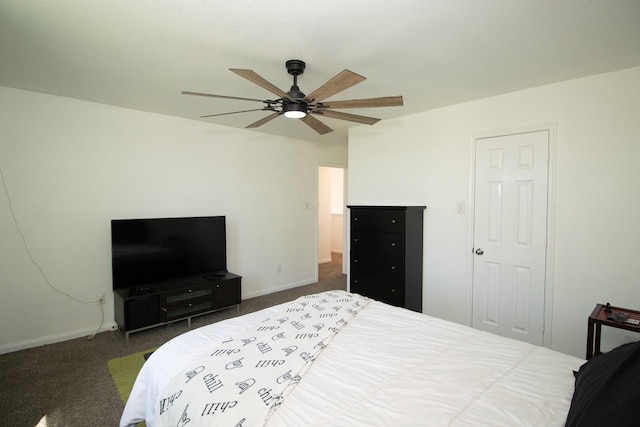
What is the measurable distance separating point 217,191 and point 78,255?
1.66m

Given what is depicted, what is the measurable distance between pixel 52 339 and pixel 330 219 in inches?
208

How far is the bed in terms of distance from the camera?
112cm

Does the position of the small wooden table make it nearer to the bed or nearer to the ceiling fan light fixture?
the bed

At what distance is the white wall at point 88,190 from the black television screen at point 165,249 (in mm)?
261

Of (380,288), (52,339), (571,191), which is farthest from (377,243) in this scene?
(52,339)

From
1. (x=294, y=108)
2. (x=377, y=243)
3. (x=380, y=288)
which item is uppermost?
(x=294, y=108)

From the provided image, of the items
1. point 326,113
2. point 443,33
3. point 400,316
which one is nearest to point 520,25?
point 443,33

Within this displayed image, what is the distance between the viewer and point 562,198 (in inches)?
104

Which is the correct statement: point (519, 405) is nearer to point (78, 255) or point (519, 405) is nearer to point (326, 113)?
point (326, 113)

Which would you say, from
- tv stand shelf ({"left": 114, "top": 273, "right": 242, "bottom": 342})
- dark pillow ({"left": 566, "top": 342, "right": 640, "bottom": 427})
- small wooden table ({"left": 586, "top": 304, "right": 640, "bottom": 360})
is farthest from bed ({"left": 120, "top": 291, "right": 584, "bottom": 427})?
tv stand shelf ({"left": 114, "top": 273, "right": 242, "bottom": 342})

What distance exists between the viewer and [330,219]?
23.9 feet

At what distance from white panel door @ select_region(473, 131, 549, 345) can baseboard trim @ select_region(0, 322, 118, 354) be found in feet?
13.2

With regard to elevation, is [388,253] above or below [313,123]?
below

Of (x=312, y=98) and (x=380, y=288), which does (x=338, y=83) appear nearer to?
(x=312, y=98)
